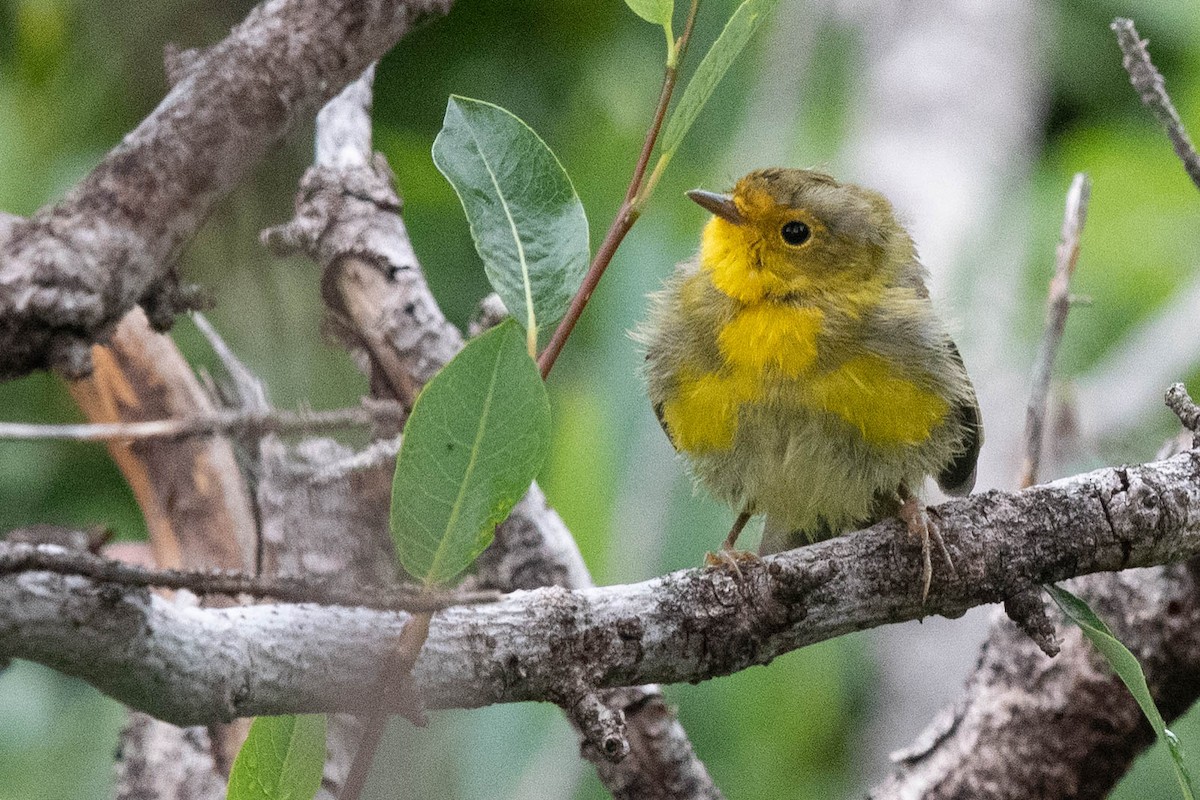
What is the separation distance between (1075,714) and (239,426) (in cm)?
150

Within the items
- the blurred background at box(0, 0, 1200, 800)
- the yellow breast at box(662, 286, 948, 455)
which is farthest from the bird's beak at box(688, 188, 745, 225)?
the blurred background at box(0, 0, 1200, 800)

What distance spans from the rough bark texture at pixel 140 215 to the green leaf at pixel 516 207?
0.61 feet

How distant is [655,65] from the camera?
2957 mm

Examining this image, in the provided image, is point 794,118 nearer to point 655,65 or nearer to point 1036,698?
point 655,65

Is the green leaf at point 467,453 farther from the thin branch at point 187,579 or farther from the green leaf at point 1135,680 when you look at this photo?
the green leaf at point 1135,680

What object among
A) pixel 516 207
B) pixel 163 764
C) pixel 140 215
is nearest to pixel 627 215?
pixel 516 207

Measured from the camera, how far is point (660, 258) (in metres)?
2.90

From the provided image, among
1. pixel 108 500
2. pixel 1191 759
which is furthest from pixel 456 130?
pixel 1191 759

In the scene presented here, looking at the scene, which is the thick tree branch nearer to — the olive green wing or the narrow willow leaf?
the olive green wing

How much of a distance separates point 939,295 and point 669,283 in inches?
19.0

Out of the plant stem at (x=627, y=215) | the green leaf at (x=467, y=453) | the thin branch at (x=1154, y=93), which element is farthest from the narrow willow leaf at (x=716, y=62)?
the thin branch at (x=1154, y=93)

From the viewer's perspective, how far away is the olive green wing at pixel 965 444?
2109 millimetres

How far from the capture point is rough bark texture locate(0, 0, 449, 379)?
113cm

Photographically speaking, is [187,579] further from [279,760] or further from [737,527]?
[737,527]
